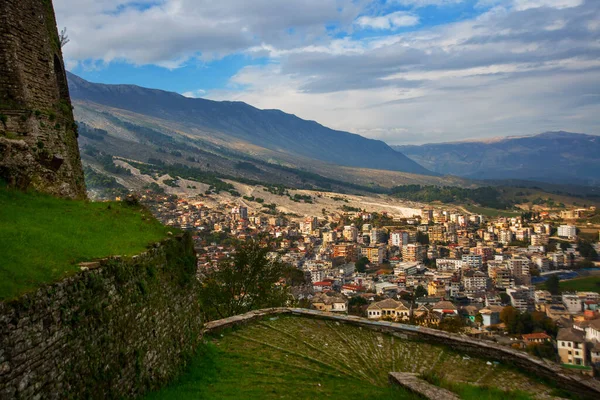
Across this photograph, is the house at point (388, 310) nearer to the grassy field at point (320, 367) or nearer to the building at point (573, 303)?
the building at point (573, 303)

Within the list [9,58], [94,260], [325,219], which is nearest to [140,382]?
[94,260]

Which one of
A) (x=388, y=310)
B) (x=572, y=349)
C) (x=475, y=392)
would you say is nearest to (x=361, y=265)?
(x=388, y=310)

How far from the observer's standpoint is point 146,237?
8328 millimetres

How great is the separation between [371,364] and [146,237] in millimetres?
5346

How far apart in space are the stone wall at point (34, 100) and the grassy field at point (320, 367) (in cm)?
450

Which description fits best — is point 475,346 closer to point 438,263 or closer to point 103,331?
point 103,331

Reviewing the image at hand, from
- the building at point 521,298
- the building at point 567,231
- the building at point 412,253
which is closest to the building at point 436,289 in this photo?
the building at point 521,298

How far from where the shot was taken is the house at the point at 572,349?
120 ft

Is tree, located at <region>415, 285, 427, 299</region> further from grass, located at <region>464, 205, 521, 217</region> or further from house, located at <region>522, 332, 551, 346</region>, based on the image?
grass, located at <region>464, 205, 521, 217</region>

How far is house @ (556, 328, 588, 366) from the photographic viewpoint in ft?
120

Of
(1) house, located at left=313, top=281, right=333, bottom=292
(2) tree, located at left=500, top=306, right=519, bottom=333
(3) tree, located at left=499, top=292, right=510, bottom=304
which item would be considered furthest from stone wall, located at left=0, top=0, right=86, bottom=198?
(3) tree, located at left=499, top=292, right=510, bottom=304

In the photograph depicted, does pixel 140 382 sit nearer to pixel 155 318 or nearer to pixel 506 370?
pixel 155 318

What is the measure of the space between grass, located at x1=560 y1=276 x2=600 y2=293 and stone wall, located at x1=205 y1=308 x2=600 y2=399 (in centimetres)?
6889

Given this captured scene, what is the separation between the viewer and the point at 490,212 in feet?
581
